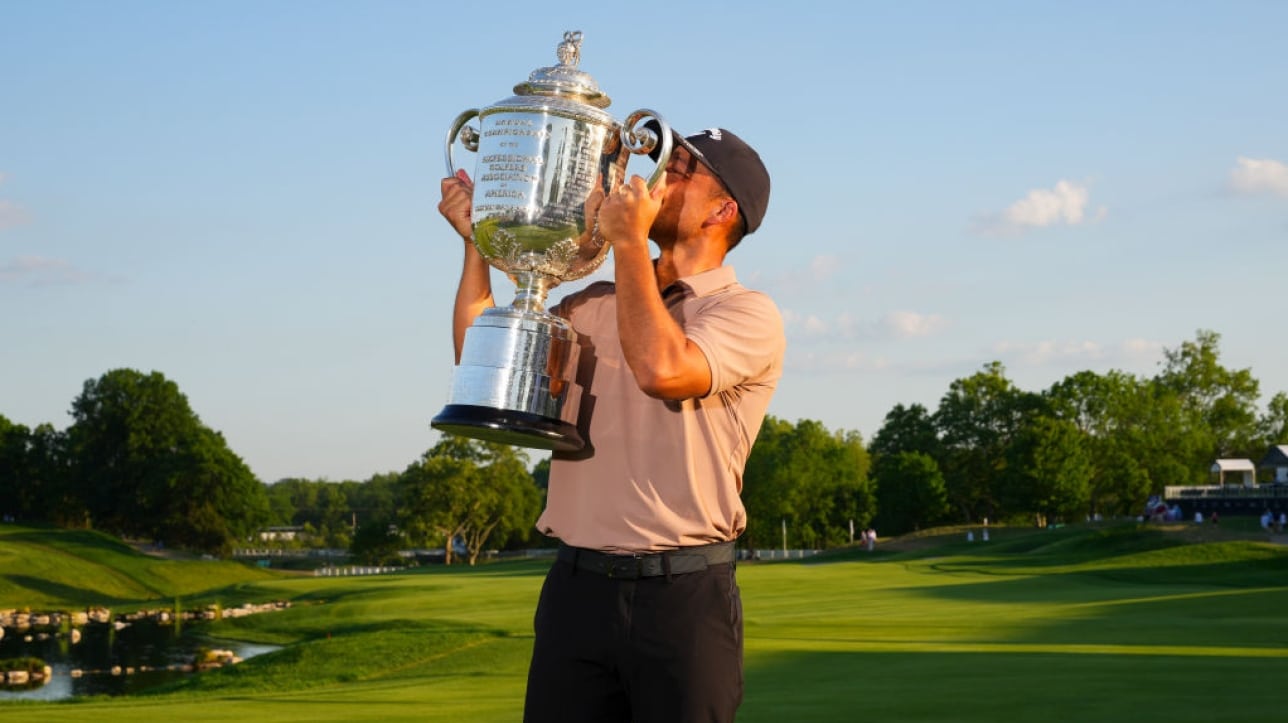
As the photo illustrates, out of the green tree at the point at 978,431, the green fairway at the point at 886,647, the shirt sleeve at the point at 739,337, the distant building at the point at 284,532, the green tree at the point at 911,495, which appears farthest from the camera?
the distant building at the point at 284,532

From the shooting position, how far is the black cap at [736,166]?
13.6 feet

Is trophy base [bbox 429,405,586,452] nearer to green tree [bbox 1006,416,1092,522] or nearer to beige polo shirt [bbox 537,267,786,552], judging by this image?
beige polo shirt [bbox 537,267,786,552]

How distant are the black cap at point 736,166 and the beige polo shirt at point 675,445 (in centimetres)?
23

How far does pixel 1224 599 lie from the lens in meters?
25.2

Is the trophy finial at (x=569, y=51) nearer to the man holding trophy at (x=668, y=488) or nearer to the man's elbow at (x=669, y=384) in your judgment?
the man holding trophy at (x=668, y=488)

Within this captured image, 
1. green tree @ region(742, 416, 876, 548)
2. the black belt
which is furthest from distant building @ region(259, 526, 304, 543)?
the black belt

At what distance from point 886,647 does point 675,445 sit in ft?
46.7

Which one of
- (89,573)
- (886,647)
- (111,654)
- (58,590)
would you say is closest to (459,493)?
(89,573)

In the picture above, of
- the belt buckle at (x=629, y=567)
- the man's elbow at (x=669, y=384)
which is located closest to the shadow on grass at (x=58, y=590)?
the belt buckle at (x=629, y=567)

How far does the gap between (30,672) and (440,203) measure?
24734 mm

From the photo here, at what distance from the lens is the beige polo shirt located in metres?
3.99

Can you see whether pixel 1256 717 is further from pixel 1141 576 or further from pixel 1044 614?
pixel 1141 576

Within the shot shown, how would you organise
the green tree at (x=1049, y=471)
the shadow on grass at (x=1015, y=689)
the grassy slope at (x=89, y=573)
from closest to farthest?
the shadow on grass at (x=1015, y=689)
the grassy slope at (x=89, y=573)
the green tree at (x=1049, y=471)

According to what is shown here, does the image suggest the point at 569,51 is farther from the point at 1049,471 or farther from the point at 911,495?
the point at 911,495
